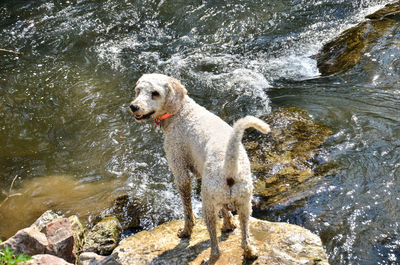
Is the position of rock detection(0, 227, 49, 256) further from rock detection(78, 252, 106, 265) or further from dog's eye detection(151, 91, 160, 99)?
dog's eye detection(151, 91, 160, 99)

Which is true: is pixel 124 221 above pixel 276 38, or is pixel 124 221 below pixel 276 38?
below

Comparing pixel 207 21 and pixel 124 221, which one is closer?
pixel 124 221

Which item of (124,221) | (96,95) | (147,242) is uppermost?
(96,95)

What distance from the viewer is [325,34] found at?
9781 millimetres

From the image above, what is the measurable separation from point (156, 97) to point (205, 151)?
Answer: 35.9 inches

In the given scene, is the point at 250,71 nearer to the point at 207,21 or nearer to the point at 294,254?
the point at 207,21

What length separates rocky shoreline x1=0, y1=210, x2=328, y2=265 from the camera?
393 cm

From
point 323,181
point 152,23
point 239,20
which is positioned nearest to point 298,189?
point 323,181

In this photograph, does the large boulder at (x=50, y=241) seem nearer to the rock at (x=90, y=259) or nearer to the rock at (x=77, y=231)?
the rock at (x=77, y=231)

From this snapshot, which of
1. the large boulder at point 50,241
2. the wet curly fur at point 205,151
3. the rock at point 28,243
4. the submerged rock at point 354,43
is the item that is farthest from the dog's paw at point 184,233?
the submerged rock at point 354,43

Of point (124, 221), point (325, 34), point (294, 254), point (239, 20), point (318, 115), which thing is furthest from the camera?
point (239, 20)

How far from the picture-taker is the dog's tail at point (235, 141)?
3.21 m

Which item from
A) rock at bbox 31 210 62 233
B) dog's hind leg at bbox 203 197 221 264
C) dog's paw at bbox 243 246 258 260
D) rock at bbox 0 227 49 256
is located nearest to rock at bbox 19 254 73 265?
rock at bbox 0 227 49 256

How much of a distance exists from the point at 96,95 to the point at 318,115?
5.04m
